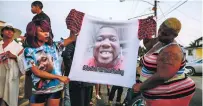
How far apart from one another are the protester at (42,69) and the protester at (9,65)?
1463 mm

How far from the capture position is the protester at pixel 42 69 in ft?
11.8

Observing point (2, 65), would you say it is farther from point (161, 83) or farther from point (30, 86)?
point (161, 83)

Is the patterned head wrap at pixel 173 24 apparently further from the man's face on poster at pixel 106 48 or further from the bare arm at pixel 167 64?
the man's face on poster at pixel 106 48

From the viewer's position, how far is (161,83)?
3318 mm

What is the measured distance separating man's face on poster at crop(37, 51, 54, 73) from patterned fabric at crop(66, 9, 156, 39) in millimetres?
564

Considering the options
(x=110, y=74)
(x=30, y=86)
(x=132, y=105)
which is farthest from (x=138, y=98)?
(x=30, y=86)

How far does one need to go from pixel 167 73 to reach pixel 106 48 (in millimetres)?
1115

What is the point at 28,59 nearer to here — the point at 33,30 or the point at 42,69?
the point at 42,69

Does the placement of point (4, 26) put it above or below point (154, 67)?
above

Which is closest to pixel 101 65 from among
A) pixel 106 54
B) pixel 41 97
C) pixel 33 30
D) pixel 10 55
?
pixel 106 54

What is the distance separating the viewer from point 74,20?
4.12 meters

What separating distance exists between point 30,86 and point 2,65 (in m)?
1.33

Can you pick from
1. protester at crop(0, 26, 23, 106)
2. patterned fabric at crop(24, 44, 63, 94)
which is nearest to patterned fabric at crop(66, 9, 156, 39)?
patterned fabric at crop(24, 44, 63, 94)

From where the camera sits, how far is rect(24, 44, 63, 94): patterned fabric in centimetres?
362
